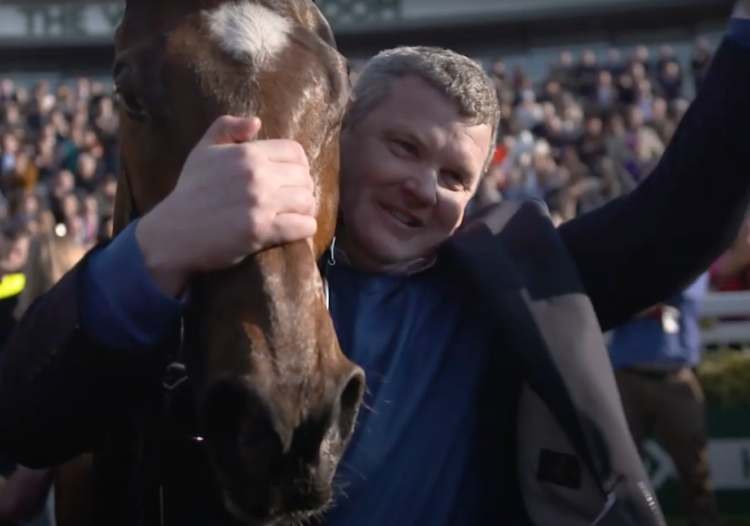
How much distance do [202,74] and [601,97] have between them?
46.5ft

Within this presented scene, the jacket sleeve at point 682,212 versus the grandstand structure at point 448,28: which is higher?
the jacket sleeve at point 682,212

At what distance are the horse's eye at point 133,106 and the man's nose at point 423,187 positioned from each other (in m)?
0.48

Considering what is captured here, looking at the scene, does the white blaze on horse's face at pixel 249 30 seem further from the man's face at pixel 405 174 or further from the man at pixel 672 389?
the man at pixel 672 389

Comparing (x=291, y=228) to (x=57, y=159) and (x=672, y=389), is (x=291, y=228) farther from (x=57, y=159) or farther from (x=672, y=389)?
(x=57, y=159)

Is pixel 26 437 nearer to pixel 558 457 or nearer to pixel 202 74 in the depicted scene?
pixel 202 74

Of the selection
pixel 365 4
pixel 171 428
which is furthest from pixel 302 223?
pixel 365 4

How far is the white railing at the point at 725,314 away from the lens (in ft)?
20.3

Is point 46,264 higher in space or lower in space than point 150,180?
lower

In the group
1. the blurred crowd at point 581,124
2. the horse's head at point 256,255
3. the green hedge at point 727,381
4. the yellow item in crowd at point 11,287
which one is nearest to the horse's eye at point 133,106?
the horse's head at point 256,255

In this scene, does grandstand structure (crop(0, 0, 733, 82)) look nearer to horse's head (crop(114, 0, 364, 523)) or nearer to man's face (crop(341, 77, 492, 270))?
man's face (crop(341, 77, 492, 270))

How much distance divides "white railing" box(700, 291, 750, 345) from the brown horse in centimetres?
470

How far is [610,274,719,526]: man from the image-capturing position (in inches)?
209

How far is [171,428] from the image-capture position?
5.91 feet

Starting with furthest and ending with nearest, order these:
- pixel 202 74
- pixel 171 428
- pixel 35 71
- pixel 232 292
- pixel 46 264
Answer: pixel 35 71 < pixel 46 264 < pixel 171 428 < pixel 202 74 < pixel 232 292
